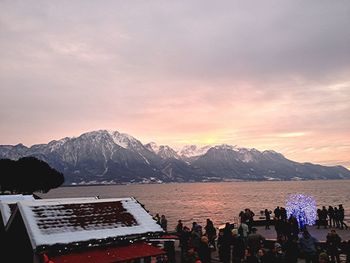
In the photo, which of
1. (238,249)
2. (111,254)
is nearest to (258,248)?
(238,249)

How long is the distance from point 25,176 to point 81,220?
199 feet

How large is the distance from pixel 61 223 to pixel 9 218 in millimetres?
2678

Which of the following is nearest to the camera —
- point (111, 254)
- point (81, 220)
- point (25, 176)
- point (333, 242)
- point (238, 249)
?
point (111, 254)

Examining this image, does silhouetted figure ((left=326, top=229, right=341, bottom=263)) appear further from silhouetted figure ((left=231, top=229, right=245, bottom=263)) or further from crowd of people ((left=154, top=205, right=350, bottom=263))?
silhouetted figure ((left=231, top=229, right=245, bottom=263))

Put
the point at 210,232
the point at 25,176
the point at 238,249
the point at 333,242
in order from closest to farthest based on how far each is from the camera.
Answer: the point at 333,242 → the point at 238,249 → the point at 210,232 → the point at 25,176

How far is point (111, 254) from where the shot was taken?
16.8 m

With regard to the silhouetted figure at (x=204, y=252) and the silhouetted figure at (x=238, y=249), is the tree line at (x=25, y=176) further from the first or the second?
the silhouetted figure at (x=204, y=252)

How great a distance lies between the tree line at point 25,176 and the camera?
71.9m

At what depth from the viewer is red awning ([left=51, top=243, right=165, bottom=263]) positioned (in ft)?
51.0

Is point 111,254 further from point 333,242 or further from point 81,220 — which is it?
point 333,242

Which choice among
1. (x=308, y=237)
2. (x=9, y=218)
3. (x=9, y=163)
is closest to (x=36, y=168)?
(x=9, y=163)

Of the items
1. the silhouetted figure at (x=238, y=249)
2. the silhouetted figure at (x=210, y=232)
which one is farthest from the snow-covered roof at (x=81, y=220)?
the silhouetted figure at (x=210, y=232)

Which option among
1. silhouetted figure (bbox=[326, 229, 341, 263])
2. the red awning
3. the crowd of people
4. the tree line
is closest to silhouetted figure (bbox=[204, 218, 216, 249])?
the crowd of people

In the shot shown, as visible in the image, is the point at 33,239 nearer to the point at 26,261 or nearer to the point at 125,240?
the point at 26,261
